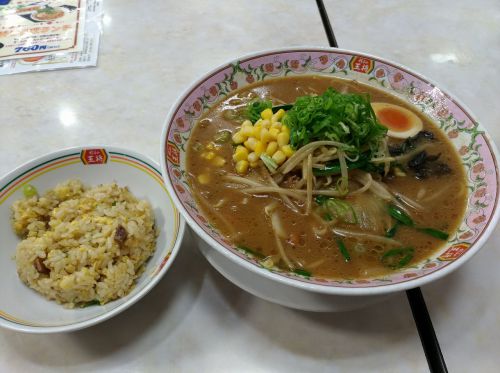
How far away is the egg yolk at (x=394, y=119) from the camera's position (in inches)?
72.5

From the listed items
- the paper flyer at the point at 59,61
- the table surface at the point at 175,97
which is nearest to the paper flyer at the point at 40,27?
the paper flyer at the point at 59,61

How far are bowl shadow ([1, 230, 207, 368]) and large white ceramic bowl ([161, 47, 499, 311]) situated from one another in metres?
0.23

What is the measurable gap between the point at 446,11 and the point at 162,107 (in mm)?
2337

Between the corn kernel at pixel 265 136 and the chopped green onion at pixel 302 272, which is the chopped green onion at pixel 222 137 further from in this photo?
the chopped green onion at pixel 302 272

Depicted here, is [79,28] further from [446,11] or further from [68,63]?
[446,11]

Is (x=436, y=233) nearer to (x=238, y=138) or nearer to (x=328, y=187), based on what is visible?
(x=328, y=187)

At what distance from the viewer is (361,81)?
2.01m

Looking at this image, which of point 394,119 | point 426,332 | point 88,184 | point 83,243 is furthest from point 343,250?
point 88,184

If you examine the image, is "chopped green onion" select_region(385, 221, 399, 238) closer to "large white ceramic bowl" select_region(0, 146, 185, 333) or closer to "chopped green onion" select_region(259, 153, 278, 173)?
"chopped green onion" select_region(259, 153, 278, 173)

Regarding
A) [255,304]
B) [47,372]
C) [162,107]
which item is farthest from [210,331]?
[162,107]

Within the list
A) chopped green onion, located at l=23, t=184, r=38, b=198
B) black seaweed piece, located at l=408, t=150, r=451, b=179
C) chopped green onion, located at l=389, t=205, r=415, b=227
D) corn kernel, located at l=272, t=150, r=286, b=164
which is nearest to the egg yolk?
black seaweed piece, located at l=408, t=150, r=451, b=179

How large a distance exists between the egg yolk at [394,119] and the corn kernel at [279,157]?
557mm

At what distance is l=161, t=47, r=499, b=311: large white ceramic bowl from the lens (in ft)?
3.98

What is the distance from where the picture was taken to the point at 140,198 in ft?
5.77
